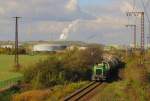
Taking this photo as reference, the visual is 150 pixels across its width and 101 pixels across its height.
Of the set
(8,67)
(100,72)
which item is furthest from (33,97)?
(8,67)

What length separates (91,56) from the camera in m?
69.8

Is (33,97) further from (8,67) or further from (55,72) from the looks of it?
(8,67)

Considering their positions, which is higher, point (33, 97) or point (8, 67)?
point (8, 67)

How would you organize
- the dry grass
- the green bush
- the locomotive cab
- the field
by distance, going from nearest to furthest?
the dry grass
the green bush
the locomotive cab
the field

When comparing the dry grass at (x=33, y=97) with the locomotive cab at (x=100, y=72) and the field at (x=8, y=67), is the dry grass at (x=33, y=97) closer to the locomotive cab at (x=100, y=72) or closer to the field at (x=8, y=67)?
the locomotive cab at (x=100, y=72)

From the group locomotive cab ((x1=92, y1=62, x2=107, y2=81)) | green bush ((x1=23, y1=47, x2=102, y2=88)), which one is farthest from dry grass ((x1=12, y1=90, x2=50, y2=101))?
locomotive cab ((x1=92, y1=62, x2=107, y2=81))

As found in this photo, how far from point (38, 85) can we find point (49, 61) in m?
9.01

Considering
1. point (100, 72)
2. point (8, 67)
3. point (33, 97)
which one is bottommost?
point (33, 97)

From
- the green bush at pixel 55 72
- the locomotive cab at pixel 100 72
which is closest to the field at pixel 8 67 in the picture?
the green bush at pixel 55 72

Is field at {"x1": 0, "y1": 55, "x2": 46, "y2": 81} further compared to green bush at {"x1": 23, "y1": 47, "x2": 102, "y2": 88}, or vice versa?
field at {"x1": 0, "y1": 55, "x2": 46, "y2": 81}

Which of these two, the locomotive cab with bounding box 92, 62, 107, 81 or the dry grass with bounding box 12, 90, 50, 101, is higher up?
the locomotive cab with bounding box 92, 62, 107, 81

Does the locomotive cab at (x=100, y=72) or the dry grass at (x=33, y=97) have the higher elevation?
the locomotive cab at (x=100, y=72)

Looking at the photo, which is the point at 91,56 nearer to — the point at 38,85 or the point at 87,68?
the point at 87,68

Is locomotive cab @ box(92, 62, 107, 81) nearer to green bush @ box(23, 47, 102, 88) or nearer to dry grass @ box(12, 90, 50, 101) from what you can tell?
green bush @ box(23, 47, 102, 88)
